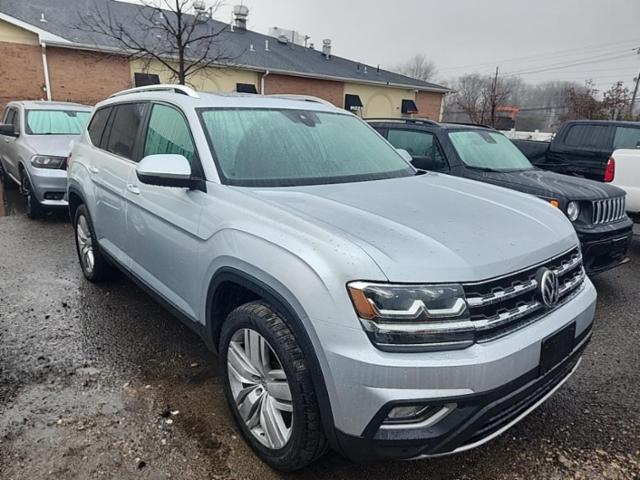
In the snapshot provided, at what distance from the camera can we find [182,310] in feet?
9.57

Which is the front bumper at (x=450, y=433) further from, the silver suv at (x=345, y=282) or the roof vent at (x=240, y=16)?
the roof vent at (x=240, y=16)

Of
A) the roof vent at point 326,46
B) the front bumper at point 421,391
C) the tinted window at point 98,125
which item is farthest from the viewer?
the roof vent at point 326,46

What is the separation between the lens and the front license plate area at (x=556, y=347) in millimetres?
2026

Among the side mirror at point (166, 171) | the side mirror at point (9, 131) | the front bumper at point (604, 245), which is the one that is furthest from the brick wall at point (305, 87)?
the side mirror at point (166, 171)

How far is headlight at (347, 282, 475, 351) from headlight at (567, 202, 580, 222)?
337 cm

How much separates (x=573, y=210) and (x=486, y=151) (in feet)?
5.24

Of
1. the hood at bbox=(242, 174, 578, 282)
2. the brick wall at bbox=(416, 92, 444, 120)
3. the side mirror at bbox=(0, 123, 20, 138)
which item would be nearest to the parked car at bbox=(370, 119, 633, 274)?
the hood at bbox=(242, 174, 578, 282)

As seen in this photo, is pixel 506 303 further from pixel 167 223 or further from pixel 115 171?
pixel 115 171

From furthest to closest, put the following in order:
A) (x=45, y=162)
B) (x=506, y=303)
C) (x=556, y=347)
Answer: (x=45, y=162) → (x=556, y=347) → (x=506, y=303)

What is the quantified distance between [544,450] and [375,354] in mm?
1439

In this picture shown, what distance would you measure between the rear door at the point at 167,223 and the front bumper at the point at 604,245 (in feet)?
11.7

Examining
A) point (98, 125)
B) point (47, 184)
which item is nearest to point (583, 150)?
point (98, 125)

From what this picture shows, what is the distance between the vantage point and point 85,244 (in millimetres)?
4637

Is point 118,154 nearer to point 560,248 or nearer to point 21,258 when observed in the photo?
point 21,258
